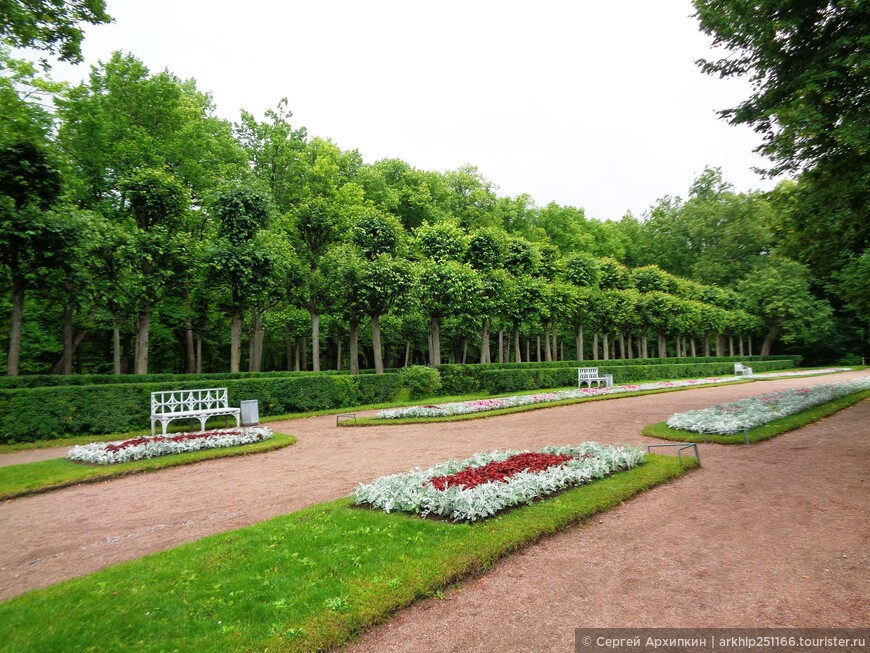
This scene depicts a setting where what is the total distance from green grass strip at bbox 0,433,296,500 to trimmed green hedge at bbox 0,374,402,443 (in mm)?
3039

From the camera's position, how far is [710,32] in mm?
10781

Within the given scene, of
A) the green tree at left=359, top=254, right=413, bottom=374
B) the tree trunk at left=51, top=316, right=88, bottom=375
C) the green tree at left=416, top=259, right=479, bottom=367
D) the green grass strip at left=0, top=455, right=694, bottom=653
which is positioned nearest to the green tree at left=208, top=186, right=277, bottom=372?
the green tree at left=359, top=254, right=413, bottom=374

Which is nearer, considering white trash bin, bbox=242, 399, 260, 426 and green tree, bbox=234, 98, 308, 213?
white trash bin, bbox=242, 399, 260, 426

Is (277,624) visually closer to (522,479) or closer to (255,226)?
(522,479)

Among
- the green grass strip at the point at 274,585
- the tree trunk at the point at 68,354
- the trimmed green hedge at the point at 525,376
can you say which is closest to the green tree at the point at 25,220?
the tree trunk at the point at 68,354

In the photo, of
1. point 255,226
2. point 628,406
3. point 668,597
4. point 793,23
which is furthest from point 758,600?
point 255,226

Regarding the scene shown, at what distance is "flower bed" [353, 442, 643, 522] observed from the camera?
18.4 ft

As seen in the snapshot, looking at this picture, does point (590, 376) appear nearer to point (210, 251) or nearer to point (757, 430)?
point (757, 430)

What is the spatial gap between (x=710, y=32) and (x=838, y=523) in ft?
34.8

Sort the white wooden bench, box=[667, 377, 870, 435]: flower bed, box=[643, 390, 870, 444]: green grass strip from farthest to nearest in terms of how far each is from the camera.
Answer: the white wooden bench < box=[667, 377, 870, 435]: flower bed < box=[643, 390, 870, 444]: green grass strip

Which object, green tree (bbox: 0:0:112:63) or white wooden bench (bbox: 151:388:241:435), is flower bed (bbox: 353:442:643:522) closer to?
white wooden bench (bbox: 151:388:241:435)

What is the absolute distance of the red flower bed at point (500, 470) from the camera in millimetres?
6316

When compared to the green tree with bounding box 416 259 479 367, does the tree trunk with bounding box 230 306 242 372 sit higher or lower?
lower

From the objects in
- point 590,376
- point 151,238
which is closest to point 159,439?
point 151,238
